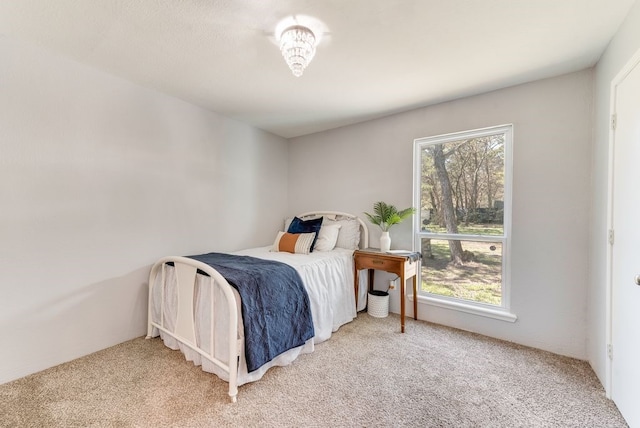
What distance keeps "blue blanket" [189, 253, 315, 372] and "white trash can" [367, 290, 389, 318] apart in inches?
43.7

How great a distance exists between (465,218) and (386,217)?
0.79 m

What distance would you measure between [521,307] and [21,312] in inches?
155

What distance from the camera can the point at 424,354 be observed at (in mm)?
2305

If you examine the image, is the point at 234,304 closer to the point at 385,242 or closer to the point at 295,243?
the point at 295,243

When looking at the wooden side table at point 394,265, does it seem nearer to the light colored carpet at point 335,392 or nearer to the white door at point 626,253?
the light colored carpet at point 335,392

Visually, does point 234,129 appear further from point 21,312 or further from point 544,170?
point 544,170

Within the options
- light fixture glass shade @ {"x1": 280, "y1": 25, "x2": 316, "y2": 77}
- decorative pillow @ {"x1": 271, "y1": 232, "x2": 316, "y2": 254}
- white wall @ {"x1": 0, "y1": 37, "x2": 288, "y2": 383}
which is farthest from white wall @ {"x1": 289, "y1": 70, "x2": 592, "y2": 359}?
white wall @ {"x1": 0, "y1": 37, "x2": 288, "y2": 383}

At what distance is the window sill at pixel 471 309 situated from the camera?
2508 mm

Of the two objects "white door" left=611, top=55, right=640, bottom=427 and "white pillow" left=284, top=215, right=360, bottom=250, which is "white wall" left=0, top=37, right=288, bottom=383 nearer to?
"white pillow" left=284, top=215, right=360, bottom=250

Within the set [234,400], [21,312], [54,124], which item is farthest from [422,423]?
[54,124]

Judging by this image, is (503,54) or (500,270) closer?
(503,54)

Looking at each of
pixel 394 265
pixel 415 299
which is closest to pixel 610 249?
pixel 394 265

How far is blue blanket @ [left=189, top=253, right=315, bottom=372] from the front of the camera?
73.1 inches

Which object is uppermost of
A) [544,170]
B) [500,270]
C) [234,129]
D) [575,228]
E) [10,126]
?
[234,129]
